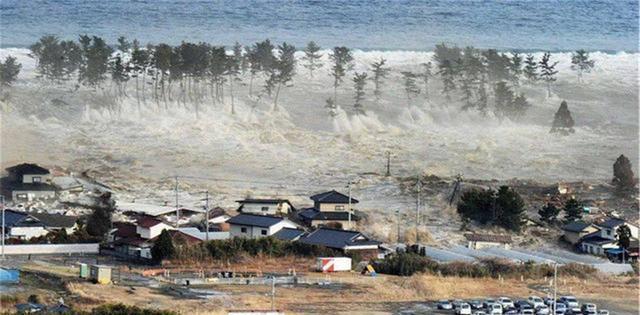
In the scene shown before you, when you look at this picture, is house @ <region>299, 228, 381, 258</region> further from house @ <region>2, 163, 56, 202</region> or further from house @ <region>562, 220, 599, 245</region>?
house @ <region>2, 163, 56, 202</region>

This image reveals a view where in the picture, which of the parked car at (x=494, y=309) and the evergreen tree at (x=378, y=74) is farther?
the evergreen tree at (x=378, y=74)

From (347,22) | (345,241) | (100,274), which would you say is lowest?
(100,274)

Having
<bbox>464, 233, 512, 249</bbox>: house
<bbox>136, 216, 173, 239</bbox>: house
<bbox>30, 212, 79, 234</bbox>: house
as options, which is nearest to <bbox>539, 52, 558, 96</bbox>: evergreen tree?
<bbox>464, 233, 512, 249</bbox>: house

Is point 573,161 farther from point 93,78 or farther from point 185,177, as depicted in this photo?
point 93,78

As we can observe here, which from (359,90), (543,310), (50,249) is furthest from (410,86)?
(543,310)

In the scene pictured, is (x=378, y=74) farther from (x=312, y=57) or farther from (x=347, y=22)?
(x=347, y=22)

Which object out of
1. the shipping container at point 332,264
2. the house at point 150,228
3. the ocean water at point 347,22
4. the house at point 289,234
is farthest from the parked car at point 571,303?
the ocean water at point 347,22

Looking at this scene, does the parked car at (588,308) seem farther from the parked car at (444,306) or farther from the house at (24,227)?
the house at (24,227)

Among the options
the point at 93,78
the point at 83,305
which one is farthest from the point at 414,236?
the point at 93,78
